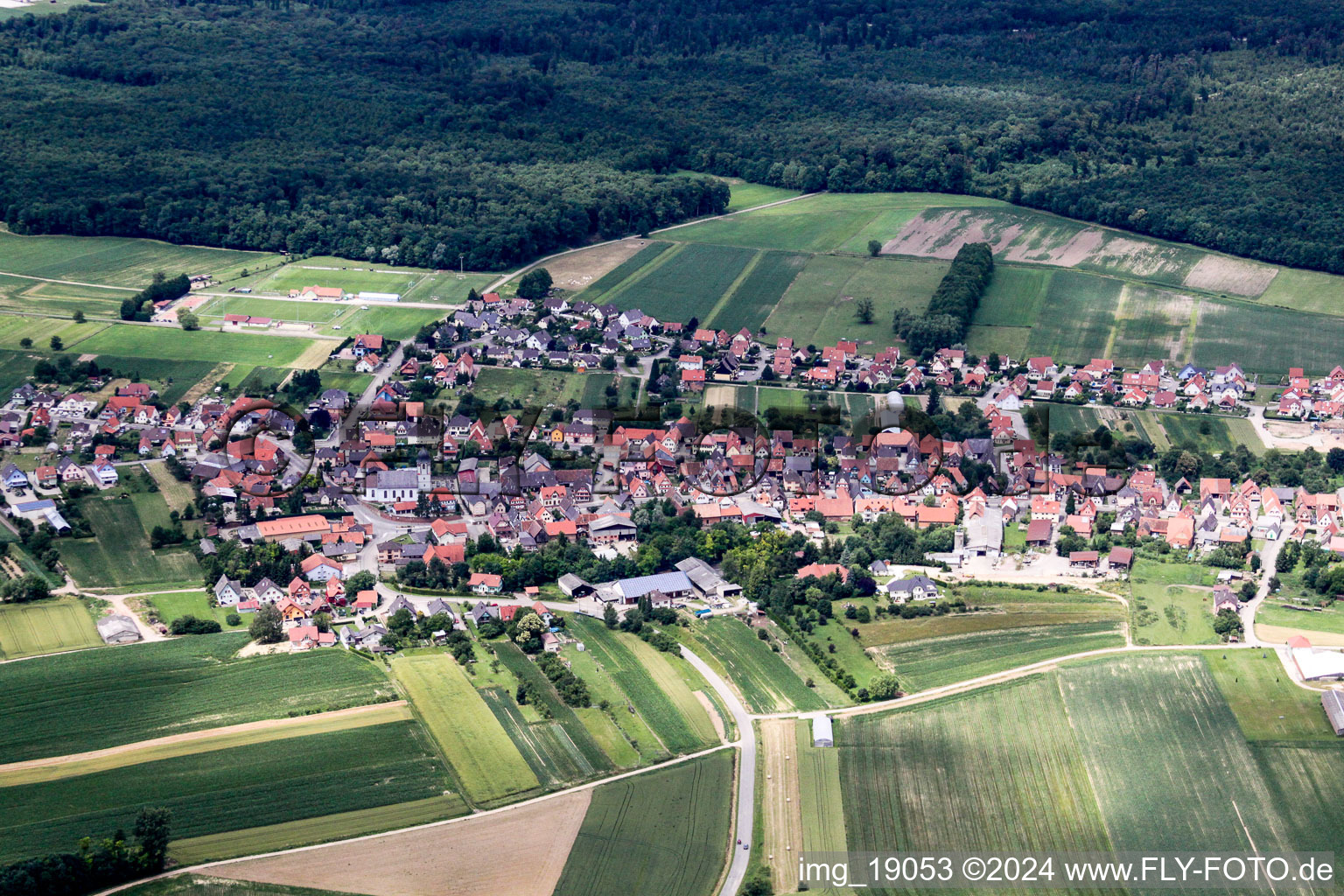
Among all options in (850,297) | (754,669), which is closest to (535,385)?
(850,297)

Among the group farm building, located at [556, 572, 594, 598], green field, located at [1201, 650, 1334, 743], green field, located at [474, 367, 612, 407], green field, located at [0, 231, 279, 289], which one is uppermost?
green field, located at [1201, 650, 1334, 743]

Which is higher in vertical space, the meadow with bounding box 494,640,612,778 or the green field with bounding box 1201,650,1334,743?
the green field with bounding box 1201,650,1334,743

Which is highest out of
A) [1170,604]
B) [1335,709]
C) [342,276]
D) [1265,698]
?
[1335,709]

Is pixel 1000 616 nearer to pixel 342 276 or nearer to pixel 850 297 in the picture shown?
pixel 850 297

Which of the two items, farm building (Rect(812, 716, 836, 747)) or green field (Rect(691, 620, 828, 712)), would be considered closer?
farm building (Rect(812, 716, 836, 747))

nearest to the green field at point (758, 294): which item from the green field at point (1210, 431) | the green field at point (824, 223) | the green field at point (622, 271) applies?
the green field at point (824, 223)

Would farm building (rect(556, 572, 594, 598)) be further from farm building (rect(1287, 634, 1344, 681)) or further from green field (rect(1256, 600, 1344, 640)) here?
farm building (rect(1287, 634, 1344, 681))

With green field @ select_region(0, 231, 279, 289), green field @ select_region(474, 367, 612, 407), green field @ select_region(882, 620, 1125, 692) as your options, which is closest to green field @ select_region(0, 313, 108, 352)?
green field @ select_region(0, 231, 279, 289)
